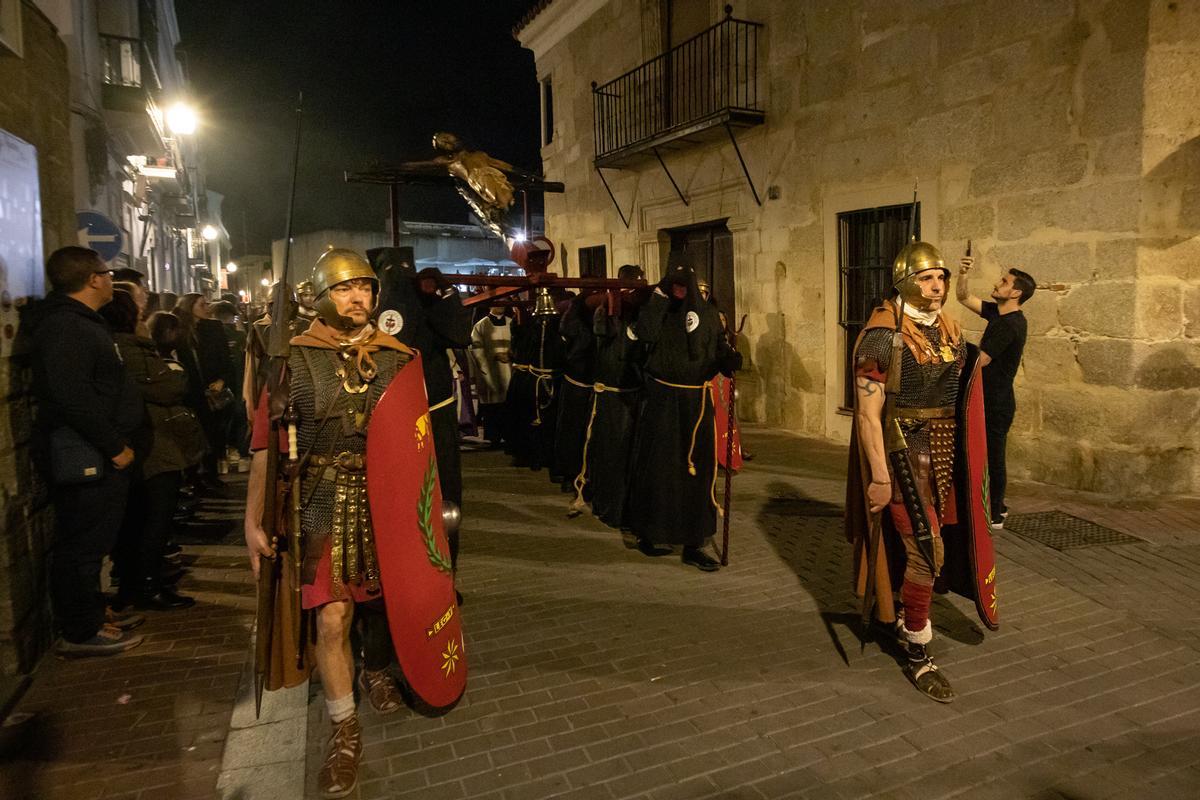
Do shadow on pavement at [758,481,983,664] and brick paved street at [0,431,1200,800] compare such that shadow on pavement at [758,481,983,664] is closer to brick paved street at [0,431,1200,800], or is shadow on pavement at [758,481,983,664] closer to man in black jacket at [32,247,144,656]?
brick paved street at [0,431,1200,800]

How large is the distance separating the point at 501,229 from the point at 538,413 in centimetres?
210

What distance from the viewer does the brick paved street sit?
9.34 feet

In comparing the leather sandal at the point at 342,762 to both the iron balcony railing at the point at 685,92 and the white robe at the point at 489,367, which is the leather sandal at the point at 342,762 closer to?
the white robe at the point at 489,367

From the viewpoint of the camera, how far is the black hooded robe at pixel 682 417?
5.16 m

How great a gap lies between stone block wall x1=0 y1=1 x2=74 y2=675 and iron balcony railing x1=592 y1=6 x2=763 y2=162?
24.4ft

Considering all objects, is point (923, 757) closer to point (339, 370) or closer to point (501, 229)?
point (339, 370)

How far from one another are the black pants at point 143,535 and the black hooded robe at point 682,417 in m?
3.06

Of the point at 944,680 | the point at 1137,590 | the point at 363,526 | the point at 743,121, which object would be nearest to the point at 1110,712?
the point at 944,680

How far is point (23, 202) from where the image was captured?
3.84 m

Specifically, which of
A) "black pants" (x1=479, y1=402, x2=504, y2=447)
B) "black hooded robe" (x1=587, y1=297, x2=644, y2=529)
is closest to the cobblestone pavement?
"black hooded robe" (x1=587, y1=297, x2=644, y2=529)

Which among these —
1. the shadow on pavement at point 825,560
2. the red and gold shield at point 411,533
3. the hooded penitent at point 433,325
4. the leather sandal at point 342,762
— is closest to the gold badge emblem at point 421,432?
the red and gold shield at point 411,533

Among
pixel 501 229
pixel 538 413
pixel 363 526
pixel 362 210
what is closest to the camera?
pixel 363 526

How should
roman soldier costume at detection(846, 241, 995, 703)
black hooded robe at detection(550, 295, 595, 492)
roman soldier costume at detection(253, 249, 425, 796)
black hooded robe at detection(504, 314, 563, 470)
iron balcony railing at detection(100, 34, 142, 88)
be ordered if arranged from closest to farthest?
roman soldier costume at detection(253, 249, 425, 796) < roman soldier costume at detection(846, 241, 995, 703) < black hooded robe at detection(550, 295, 595, 492) < black hooded robe at detection(504, 314, 563, 470) < iron balcony railing at detection(100, 34, 142, 88)

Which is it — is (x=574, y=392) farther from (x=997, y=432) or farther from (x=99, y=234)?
(x=99, y=234)
